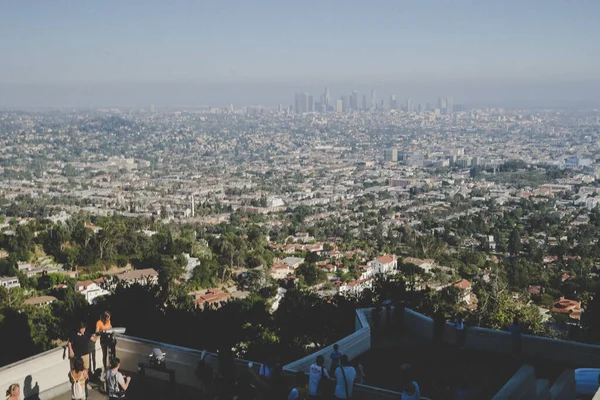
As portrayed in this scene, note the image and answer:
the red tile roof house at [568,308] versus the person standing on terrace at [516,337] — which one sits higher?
the person standing on terrace at [516,337]

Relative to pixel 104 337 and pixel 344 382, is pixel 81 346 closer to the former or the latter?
pixel 104 337

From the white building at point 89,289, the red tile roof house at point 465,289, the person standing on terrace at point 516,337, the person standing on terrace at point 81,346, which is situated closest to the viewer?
the person standing on terrace at point 81,346

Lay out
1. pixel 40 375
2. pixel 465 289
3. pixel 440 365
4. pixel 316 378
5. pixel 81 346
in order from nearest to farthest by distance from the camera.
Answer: pixel 316 378 < pixel 40 375 < pixel 81 346 < pixel 440 365 < pixel 465 289

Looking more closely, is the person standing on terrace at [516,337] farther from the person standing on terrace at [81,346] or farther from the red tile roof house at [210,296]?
the red tile roof house at [210,296]

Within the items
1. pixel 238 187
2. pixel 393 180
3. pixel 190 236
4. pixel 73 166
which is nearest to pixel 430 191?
pixel 393 180

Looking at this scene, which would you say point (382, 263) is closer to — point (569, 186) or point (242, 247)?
point (242, 247)

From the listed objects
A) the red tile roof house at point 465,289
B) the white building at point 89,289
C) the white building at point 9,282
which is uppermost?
the white building at point 89,289

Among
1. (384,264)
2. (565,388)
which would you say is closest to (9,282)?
(384,264)

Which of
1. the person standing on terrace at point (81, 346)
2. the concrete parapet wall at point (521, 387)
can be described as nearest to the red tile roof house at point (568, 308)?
the concrete parapet wall at point (521, 387)
